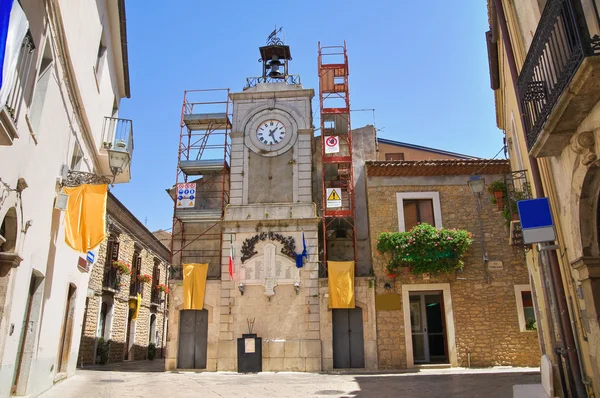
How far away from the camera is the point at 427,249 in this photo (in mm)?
16766

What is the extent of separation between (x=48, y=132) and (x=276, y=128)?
12.5 meters

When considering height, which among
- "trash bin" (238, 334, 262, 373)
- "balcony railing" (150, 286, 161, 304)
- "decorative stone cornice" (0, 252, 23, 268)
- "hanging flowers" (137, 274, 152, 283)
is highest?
"hanging flowers" (137, 274, 152, 283)

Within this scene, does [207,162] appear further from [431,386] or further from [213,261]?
[431,386]

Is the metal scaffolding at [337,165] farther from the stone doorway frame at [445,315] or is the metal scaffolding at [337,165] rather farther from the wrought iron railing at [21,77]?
the wrought iron railing at [21,77]

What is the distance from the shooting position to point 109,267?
21.1m

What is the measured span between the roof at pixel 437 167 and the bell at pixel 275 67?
685cm

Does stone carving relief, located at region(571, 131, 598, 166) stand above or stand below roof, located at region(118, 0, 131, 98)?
below

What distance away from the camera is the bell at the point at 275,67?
860 inches

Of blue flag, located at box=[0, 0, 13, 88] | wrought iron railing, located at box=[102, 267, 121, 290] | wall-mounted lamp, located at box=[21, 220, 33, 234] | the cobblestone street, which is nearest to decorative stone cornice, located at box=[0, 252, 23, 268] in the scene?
wall-mounted lamp, located at box=[21, 220, 33, 234]

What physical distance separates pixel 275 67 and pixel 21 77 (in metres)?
16.6

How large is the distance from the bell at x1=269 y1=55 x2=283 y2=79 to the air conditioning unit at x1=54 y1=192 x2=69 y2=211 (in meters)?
14.1

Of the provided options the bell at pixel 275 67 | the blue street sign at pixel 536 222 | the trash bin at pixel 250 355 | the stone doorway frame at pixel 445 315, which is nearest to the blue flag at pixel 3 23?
the blue street sign at pixel 536 222

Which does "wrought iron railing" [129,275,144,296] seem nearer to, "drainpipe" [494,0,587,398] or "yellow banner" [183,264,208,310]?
"yellow banner" [183,264,208,310]

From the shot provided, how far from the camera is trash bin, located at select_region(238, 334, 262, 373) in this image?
16.2m
